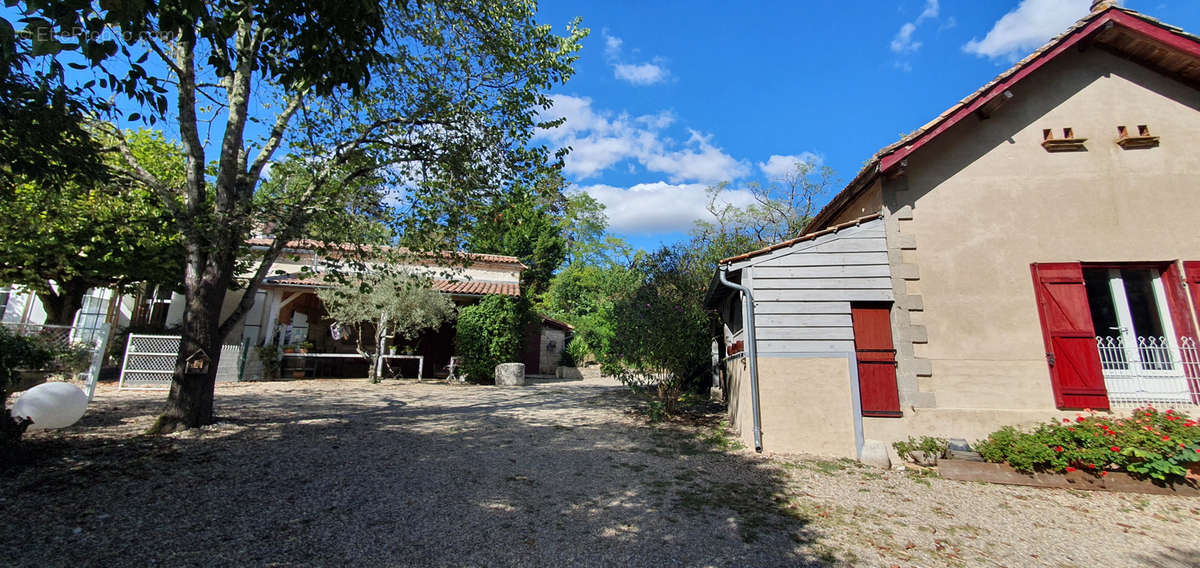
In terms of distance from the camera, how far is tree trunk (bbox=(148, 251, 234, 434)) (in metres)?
6.07

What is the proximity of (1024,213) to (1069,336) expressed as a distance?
1.73 m

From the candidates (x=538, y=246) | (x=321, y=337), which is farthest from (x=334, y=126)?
(x=538, y=246)

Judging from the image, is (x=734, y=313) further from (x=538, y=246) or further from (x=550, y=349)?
(x=538, y=246)

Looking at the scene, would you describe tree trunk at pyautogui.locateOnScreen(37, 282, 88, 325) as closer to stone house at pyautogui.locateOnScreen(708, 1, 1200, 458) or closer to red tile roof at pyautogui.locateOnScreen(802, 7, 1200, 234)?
stone house at pyautogui.locateOnScreen(708, 1, 1200, 458)

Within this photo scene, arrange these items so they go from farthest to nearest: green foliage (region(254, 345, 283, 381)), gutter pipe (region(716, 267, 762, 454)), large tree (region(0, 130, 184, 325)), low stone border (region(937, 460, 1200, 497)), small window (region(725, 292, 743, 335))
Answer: green foliage (region(254, 345, 283, 381))
small window (region(725, 292, 743, 335))
large tree (region(0, 130, 184, 325))
gutter pipe (region(716, 267, 762, 454))
low stone border (region(937, 460, 1200, 497))

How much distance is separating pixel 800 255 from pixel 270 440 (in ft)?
25.1

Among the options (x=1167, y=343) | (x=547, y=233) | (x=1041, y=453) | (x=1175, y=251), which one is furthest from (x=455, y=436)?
(x=547, y=233)

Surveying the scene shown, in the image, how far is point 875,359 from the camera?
6457mm

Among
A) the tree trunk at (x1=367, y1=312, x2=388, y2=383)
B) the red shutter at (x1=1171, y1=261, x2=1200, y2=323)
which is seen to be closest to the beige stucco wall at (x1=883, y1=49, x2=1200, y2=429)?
the red shutter at (x1=1171, y1=261, x2=1200, y2=323)

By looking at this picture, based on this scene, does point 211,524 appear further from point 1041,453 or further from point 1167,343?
point 1167,343

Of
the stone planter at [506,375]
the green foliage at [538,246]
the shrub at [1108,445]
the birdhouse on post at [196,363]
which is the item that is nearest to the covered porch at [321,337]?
the stone planter at [506,375]

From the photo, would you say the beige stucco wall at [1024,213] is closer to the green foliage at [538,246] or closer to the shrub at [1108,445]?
Result: the shrub at [1108,445]

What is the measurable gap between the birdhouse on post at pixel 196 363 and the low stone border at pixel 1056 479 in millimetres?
9532

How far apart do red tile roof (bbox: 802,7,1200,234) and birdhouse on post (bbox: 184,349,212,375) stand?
31.4 ft
